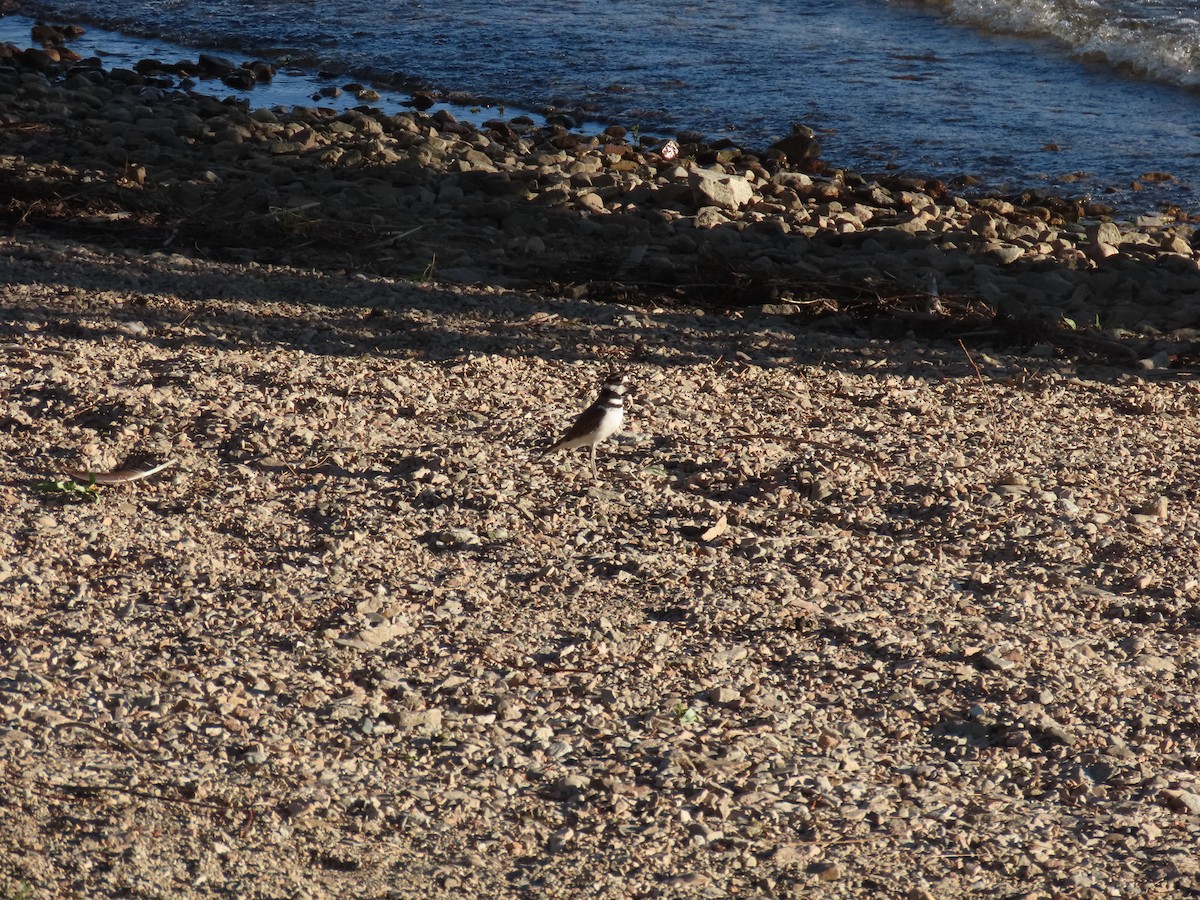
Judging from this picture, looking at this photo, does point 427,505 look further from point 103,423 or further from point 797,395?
point 797,395

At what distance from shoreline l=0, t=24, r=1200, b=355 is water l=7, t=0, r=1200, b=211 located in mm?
1562

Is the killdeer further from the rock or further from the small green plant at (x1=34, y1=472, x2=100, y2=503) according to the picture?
the rock

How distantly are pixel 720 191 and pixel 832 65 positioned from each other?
276 inches

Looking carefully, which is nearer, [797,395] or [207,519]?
[207,519]

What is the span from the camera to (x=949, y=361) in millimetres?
6844

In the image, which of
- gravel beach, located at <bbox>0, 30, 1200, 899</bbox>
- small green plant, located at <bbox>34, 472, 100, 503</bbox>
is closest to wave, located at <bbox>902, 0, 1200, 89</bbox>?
gravel beach, located at <bbox>0, 30, 1200, 899</bbox>

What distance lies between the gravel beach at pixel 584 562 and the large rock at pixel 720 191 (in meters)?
0.92

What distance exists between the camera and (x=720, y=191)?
9.54 meters

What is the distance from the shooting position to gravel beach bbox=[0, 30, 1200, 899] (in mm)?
3225

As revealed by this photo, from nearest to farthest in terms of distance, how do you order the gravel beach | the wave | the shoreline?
1. the gravel beach
2. the shoreline
3. the wave

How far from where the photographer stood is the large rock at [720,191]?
9.48 m

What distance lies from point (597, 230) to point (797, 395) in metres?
2.93

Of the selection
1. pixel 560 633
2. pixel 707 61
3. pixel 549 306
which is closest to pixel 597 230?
pixel 549 306

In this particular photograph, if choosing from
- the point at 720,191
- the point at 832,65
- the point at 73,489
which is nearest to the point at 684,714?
the point at 73,489
